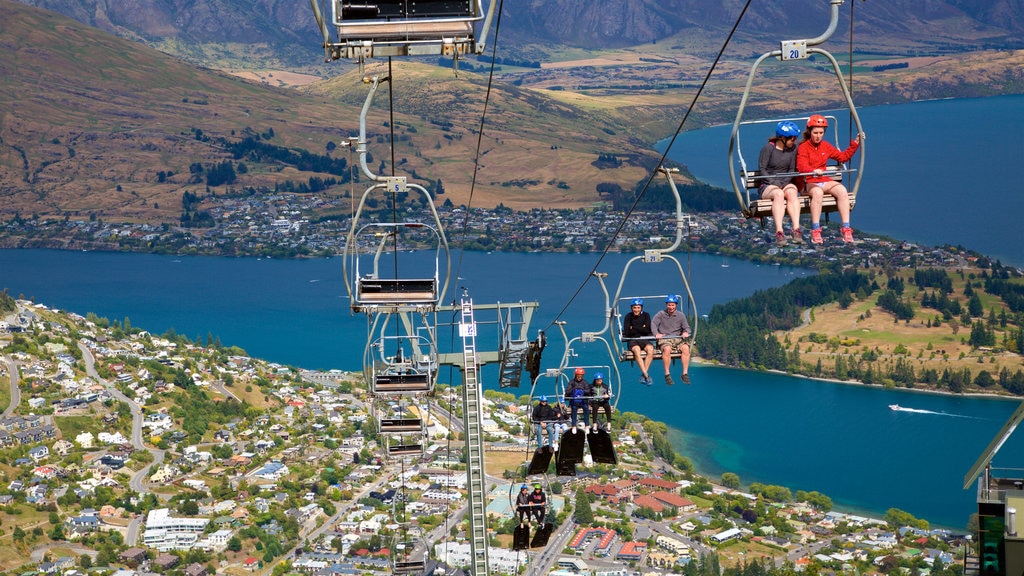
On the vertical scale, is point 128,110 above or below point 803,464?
above

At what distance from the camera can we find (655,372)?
6669cm

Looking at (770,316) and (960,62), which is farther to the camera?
(960,62)

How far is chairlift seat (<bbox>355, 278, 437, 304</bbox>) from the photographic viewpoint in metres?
14.5

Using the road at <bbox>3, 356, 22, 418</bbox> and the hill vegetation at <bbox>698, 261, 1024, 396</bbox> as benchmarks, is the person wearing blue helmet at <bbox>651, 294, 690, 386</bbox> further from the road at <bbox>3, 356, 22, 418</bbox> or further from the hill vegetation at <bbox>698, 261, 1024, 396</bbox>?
the hill vegetation at <bbox>698, 261, 1024, 396</bbox>

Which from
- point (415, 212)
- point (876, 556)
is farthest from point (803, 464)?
point (415, 212)

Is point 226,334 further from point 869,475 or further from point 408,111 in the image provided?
point 408,111

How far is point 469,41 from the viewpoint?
1015cm

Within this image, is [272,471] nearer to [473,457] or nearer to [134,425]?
[134,425]

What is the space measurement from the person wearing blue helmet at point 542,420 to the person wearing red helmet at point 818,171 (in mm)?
6899

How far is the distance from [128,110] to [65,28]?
27.3m

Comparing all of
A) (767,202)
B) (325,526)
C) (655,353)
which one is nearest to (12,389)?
(325,526)

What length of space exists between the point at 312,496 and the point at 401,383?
3419 cm

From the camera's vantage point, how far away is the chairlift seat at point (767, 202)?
9797mm

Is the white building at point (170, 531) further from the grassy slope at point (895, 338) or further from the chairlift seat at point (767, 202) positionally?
the chairlift seat at point (767, 202)
